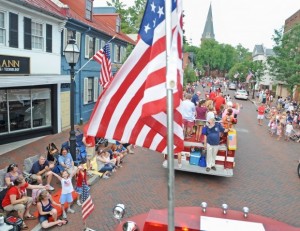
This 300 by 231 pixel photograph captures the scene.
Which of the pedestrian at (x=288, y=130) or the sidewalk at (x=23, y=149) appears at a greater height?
the pedestrian at (x=288, y=130)

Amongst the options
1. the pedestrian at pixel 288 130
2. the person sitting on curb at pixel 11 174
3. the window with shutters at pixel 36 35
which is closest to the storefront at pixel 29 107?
the window with shutters at pixel 36 35

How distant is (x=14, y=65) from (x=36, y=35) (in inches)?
92.4

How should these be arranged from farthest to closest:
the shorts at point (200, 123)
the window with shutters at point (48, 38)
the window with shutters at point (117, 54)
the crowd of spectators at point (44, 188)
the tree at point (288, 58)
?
the tree at point (288, 58)
the window with shutters at point (117, 54)
the window with shutters at point (48, 38)
the shorts at point (200, 123)
the crowd of spectators at point (44, 188)

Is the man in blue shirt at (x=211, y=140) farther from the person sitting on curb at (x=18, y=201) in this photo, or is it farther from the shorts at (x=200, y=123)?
the person sitting on curb at (x=18, y=201)

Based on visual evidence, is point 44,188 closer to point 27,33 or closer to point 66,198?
point 66,198

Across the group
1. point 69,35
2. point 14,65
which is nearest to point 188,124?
point 14,65

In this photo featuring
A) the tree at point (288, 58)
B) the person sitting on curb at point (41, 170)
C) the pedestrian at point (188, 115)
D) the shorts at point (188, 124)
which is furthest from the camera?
the tree at point (288, 58)

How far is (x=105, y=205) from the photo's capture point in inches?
345

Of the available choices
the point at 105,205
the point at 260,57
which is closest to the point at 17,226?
the point at 105,205

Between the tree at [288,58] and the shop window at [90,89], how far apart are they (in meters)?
18.6

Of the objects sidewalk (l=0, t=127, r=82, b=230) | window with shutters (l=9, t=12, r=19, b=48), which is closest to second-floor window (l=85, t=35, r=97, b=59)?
sidewalk (l=0, t=127, r=82, b=230)

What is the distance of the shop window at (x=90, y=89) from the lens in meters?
21.0

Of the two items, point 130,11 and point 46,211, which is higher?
point 130,11

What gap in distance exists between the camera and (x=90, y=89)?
71.8 ft
